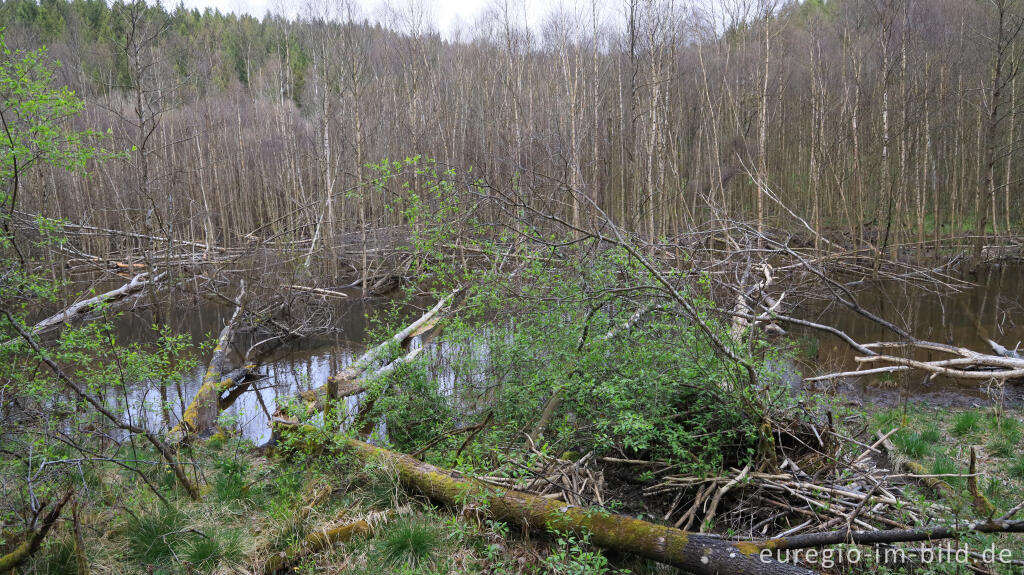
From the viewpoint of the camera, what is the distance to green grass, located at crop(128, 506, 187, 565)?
3223 mm

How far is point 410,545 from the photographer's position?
3252mm

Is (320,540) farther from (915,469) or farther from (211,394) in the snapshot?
(211,394)

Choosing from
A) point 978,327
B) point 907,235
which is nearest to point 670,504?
point 978,327

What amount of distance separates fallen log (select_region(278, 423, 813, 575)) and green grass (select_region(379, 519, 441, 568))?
10.8 inches

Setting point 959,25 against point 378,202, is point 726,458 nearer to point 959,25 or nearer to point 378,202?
point 378,202

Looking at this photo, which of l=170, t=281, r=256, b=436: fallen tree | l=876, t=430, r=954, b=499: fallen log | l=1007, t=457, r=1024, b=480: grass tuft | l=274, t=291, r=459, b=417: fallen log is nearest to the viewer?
l=876, t=430, r=954, b=499: fallen log

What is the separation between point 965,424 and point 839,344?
3798 mm

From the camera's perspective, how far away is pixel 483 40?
70.7 ft

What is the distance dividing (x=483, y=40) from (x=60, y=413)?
20.4 metres

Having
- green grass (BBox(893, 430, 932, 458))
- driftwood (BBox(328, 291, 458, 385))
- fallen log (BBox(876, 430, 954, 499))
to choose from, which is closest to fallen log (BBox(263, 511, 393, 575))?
driftwood (BBox(328, 291, 458, 385))

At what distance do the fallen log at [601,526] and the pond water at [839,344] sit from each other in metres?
1.88

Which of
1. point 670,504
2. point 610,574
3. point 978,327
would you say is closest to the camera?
point 610,574

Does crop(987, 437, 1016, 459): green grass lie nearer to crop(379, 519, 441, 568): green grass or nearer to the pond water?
the pond water

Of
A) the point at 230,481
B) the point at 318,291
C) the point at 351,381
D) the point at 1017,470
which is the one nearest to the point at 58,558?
the point at 230,481
